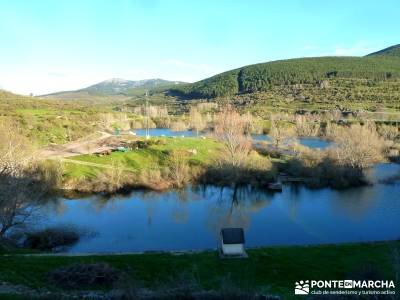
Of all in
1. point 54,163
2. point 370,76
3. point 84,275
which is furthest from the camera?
point 370,76

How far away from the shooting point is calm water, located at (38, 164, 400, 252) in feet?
107

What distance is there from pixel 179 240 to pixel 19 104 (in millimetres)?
73031

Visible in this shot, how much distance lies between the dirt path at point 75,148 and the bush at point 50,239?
78.4 ft

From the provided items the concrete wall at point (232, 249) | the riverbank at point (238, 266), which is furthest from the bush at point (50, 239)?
the concrete wall at point (232, 249)

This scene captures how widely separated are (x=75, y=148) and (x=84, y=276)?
151 feet

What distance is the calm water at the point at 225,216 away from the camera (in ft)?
107

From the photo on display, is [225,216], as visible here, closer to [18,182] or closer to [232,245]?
[232,245]

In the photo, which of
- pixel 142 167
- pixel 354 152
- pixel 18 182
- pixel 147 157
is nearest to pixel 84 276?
pixel 18 182

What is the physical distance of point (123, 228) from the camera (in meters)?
35.4

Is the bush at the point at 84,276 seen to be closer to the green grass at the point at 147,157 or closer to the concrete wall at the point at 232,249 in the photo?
the concrete wall at the point at 232,249

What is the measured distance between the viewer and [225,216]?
3994 centimetres

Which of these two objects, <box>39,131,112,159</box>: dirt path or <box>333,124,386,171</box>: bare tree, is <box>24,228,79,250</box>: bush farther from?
<box>333,124,386,171</box>: bare tree

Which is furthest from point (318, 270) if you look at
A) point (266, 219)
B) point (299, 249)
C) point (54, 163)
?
point (54, 163)

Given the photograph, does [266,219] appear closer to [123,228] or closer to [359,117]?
[123,228]
